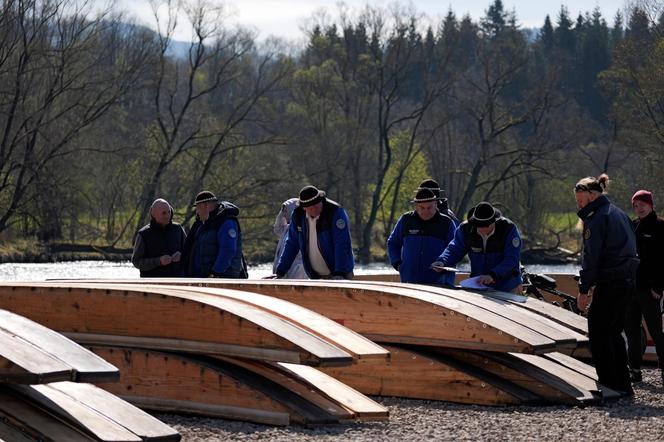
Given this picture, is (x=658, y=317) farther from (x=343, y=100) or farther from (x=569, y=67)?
(x=569, y=67)

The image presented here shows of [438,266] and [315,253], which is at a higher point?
[315,253]

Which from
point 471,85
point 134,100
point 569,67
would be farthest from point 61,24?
point 569,67

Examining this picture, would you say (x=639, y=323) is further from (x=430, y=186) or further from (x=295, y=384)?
(x=295, y=384)

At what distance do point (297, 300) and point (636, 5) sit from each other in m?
42.7

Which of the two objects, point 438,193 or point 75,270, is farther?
point 75,270

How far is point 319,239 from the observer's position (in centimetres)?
1098

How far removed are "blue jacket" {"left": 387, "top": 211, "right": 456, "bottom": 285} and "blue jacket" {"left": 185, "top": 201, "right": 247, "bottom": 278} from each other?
5.41 feet

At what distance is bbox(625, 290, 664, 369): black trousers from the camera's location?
10.4m

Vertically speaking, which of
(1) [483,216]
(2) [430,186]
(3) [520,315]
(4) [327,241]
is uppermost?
(2) [430,186]

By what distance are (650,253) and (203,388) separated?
14.3 ft

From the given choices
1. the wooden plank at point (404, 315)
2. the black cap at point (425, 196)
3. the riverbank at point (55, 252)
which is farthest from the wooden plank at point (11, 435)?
the riverbank at point (55, 252)

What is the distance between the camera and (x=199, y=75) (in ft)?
173

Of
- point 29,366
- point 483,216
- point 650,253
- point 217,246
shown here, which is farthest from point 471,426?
point 217,246

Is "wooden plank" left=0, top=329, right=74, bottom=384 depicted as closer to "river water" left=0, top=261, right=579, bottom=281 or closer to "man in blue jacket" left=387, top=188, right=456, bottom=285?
"man in blue jacket" left=387, top=188, right=456, bottom=285
